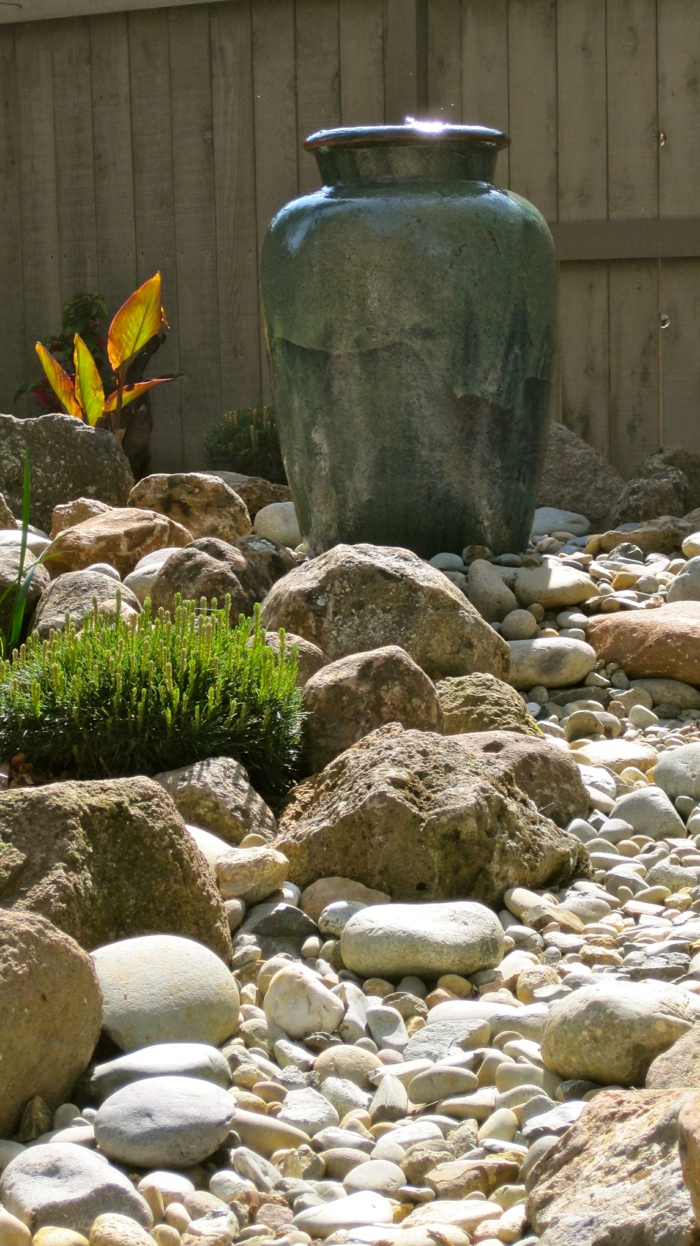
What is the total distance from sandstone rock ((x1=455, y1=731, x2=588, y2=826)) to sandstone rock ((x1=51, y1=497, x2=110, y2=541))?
8.16 feet

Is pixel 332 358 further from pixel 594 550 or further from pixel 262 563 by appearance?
pixel 594 550

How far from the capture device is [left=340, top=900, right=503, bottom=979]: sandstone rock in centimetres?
241

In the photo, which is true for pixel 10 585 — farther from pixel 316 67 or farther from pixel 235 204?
pixel 316 67

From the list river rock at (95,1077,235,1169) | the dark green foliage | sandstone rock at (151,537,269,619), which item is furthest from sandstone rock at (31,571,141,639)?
the dark green foliage

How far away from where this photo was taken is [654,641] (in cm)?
419

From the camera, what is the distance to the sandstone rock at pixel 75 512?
17.5 ft

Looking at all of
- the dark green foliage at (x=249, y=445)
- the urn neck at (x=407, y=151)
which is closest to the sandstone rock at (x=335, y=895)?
the urn neck at (x=407, y=151)

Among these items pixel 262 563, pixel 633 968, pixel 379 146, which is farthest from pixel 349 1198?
pixel 379 146

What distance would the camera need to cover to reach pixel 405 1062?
2.12m

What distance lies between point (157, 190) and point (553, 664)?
423 centimetres

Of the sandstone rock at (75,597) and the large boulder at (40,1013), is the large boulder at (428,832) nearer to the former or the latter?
the large boulder at (40,1013)

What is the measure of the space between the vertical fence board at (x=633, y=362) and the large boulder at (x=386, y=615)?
3142mm

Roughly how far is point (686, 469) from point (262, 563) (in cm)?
229

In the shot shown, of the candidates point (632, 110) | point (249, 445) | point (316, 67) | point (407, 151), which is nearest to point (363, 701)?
point (407, 151)
